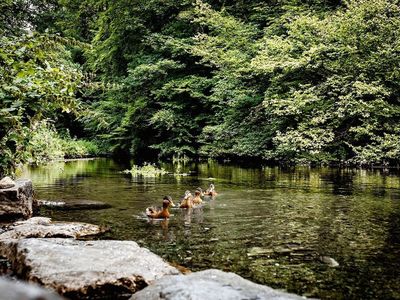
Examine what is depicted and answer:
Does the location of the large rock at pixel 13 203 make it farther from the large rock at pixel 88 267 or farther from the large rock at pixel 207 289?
the large rock at pixel 207 289

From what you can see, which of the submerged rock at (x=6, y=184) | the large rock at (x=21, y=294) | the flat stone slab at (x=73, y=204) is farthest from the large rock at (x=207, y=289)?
the flat stone slab at (x=73, y=204)

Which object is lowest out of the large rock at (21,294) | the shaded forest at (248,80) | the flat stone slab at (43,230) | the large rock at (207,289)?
the flat stone slab at (43,230)

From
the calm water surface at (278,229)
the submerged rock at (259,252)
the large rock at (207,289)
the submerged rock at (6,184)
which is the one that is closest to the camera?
the large rock at (207,289)

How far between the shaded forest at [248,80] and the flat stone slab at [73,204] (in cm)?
117

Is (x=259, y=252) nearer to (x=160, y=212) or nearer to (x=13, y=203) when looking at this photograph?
(x=160, y=212)

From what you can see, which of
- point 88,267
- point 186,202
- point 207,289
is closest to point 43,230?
point 88,267

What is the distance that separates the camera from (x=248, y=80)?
2980 centimetres

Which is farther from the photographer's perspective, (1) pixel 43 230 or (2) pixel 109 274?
(1) pixel 43 230

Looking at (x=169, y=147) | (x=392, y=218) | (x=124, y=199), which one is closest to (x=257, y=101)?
(x=169, y=147)

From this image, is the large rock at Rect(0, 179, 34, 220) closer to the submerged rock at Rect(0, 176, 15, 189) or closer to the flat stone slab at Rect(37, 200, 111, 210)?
the submerged rock at Rect(0, 176, 15, 189)

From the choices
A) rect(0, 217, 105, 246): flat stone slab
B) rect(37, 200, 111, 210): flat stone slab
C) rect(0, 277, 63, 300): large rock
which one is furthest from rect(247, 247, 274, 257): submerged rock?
rect(0, 277, 63, 300): large rock

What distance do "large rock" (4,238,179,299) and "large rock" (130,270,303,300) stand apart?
0.68 m

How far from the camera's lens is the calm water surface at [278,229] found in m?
5.76

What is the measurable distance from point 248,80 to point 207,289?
87.4ft
